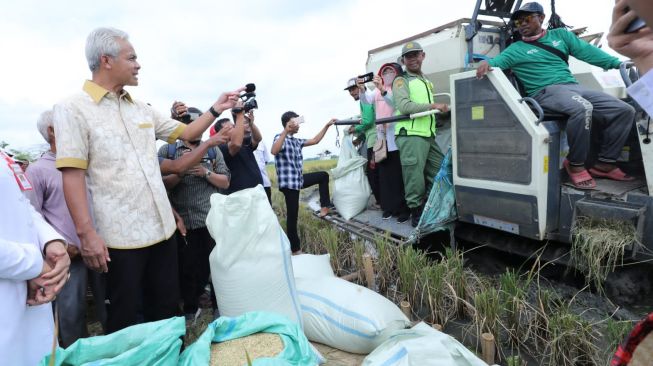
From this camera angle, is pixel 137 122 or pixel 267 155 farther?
pixel 267 155

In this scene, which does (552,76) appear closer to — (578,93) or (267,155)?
(578,93)

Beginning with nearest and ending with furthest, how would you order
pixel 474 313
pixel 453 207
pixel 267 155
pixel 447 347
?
pixel 447 347, pixel 474 313, pixel 453 207, pixel 267 155

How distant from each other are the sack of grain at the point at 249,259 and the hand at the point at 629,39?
1.80 meters

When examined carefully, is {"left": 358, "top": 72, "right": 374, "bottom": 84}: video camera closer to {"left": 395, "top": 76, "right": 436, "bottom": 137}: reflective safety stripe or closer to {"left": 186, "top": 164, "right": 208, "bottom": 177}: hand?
{"left": 395, "top": 76, "right": 436, "bottom": 137}: reflective safety stripe

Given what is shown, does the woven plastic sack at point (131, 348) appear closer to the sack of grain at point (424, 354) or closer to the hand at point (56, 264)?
the hand at point (56, 264)

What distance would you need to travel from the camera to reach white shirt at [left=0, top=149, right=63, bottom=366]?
1.07 meters

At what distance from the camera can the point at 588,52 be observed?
3117 mm

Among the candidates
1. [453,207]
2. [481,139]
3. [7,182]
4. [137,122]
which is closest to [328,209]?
[453,207]

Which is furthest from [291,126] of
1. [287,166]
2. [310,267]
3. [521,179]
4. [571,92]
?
[571,92]

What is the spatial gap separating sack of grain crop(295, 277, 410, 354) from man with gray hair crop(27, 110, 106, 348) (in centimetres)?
143

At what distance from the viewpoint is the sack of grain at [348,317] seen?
2.11 m

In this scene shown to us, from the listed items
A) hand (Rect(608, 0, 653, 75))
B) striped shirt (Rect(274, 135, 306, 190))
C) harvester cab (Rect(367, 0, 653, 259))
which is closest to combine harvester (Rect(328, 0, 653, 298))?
harvester cab (Rect(367, 0, 653, 259))

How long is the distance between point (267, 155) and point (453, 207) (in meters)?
2.76

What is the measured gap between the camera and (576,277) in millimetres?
2799
